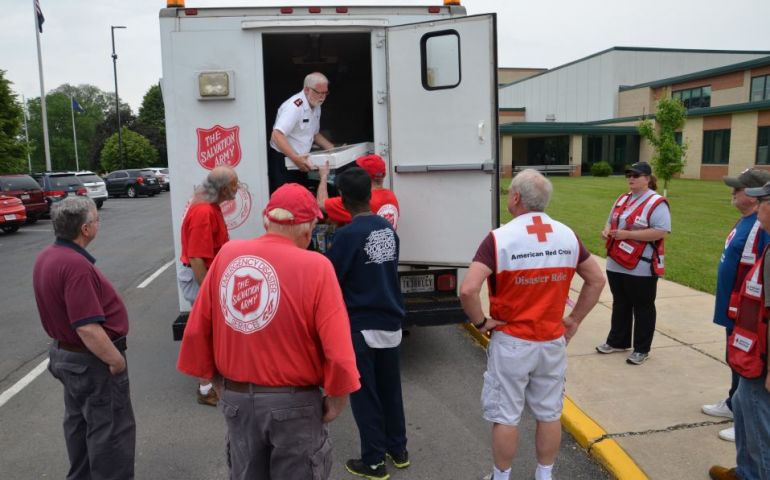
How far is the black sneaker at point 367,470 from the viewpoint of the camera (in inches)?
150

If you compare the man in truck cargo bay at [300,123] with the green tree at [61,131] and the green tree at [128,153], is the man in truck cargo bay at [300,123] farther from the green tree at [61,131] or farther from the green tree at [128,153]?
the green tree at [61,131]

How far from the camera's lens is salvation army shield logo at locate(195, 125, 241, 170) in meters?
5.11

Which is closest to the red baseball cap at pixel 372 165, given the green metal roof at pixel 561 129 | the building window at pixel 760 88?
the green metal roof at pixel 561 129

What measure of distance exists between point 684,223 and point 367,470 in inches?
564

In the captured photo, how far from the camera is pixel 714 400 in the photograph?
4668 millimetres

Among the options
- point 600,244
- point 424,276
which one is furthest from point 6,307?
point 600,244

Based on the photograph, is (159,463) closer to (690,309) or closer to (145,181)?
(690,309)

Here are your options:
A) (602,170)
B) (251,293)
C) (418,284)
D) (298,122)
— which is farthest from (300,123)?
(602,170)

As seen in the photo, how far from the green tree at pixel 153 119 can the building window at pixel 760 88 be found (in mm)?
55514

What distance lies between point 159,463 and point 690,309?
6.09 m

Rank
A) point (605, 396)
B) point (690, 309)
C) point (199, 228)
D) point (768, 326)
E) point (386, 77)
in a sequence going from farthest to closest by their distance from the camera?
point (690, 309) → point (386, 77) → point (605, 396) → point (199, 228) → point (768, 326)

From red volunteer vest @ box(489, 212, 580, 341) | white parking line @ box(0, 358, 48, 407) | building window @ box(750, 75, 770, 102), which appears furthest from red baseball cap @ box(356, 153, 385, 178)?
building window @ box(750, 75, 770, 102)

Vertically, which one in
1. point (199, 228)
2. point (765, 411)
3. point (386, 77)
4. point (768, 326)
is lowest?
point (765, 411)

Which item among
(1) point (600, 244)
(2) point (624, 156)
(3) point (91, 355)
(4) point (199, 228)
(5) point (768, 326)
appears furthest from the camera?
(2) point (624, 156)
